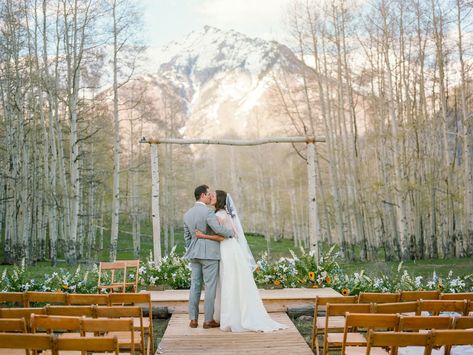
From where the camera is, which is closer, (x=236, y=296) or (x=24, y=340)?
(x=24, y=340)

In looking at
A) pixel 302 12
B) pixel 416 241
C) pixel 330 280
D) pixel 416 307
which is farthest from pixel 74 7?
pixel 416 307

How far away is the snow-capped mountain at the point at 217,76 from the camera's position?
3150 inches

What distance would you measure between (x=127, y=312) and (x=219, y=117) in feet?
269

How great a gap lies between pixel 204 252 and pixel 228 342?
4.28ft

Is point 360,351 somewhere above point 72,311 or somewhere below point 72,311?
below

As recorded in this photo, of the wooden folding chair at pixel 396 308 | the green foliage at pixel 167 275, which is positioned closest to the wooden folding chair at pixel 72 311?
the wooden folding chair at pixel 396 308

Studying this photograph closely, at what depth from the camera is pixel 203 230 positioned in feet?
24.8

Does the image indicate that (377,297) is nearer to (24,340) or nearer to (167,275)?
(24,340)

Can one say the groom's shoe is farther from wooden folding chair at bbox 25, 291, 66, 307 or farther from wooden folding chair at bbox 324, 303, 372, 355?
wooden folding chair at bbox 324, 303, 372, 355

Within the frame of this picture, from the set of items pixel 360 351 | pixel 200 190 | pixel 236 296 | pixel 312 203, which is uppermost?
pixel 200 190

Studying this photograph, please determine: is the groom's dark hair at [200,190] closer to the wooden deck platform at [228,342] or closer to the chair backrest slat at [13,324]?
the wooden deck platform at [228,342]

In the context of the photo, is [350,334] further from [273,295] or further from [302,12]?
[302,12]

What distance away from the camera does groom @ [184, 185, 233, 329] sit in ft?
24.5

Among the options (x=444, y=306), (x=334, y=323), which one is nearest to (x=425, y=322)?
(x=444, y=306)
